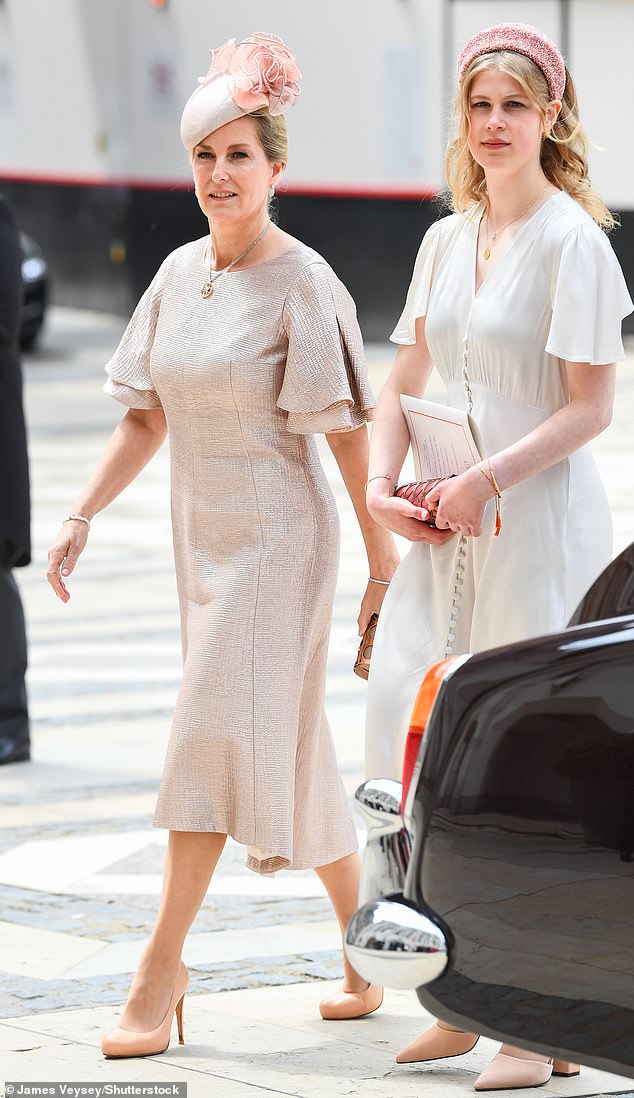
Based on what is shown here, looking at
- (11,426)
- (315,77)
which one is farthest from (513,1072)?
(315,77)

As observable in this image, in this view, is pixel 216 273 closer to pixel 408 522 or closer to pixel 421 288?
pixel 421 288

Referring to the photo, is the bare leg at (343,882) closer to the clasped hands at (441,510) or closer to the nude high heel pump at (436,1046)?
the nude high heel pump at (436,1046)

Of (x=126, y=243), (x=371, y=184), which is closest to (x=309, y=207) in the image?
(x=371, y=184)

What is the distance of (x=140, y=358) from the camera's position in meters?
4.30

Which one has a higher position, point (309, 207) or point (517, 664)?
point (517, 664)

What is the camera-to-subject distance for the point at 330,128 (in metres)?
22.5

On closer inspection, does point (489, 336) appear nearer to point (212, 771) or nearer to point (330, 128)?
point (212, 771)

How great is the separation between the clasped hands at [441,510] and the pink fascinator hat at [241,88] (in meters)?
0.85

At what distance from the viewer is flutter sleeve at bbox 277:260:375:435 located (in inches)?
161

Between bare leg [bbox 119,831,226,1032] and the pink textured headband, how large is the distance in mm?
1658

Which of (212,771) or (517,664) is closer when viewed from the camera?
(517,664)

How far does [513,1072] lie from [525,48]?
1.98 metres

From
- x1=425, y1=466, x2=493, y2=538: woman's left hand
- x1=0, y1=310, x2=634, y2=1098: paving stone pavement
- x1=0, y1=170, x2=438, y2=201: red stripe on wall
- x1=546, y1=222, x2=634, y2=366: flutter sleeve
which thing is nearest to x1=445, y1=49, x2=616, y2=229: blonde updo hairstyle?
x1=546, y1=222, x2=634, y2=366: flutter sleeve

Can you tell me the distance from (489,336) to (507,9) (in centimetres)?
1841
